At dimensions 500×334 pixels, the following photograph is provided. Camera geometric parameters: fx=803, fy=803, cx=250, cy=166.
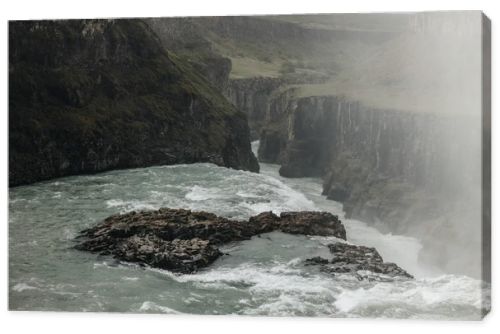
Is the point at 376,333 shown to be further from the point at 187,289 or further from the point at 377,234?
the point at 187,289

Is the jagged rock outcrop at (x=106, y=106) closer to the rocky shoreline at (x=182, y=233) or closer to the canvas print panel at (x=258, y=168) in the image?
the canvas print panel at (x=258, y=168)

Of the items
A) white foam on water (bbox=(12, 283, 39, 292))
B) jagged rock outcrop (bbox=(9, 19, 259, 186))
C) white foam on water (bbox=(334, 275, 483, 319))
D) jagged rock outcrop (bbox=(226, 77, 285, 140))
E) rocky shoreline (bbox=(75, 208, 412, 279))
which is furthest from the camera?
jagged rock outcrop (bbox=(226, 77, 285, 140))

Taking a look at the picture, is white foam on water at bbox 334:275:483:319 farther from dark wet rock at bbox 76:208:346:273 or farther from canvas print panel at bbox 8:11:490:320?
dark wet rock at bbox 76:208:346:273

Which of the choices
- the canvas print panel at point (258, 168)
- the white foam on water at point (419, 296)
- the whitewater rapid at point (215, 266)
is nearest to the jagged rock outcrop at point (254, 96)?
the canvas print panel at point (258, 168)

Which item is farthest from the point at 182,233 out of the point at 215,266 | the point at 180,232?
the point at 215,266

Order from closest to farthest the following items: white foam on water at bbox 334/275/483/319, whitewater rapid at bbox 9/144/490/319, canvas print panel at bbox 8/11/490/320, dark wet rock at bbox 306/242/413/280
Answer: white foam on water at bbox 334/275/483/319, whitewater rapid at bbox 9/144/490/319, canvas print panel at bbox 8/11/490/320, dark wet rock at bbox 306/242/413/280

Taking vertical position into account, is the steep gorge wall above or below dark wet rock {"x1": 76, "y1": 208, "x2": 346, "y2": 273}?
above

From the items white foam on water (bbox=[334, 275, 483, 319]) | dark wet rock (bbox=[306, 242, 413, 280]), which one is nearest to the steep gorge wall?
white foam on water (bbox=[334, 275, 483, 319])

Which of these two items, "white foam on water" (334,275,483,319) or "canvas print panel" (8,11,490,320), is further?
"canvas print panel" (8,11,490,320)
